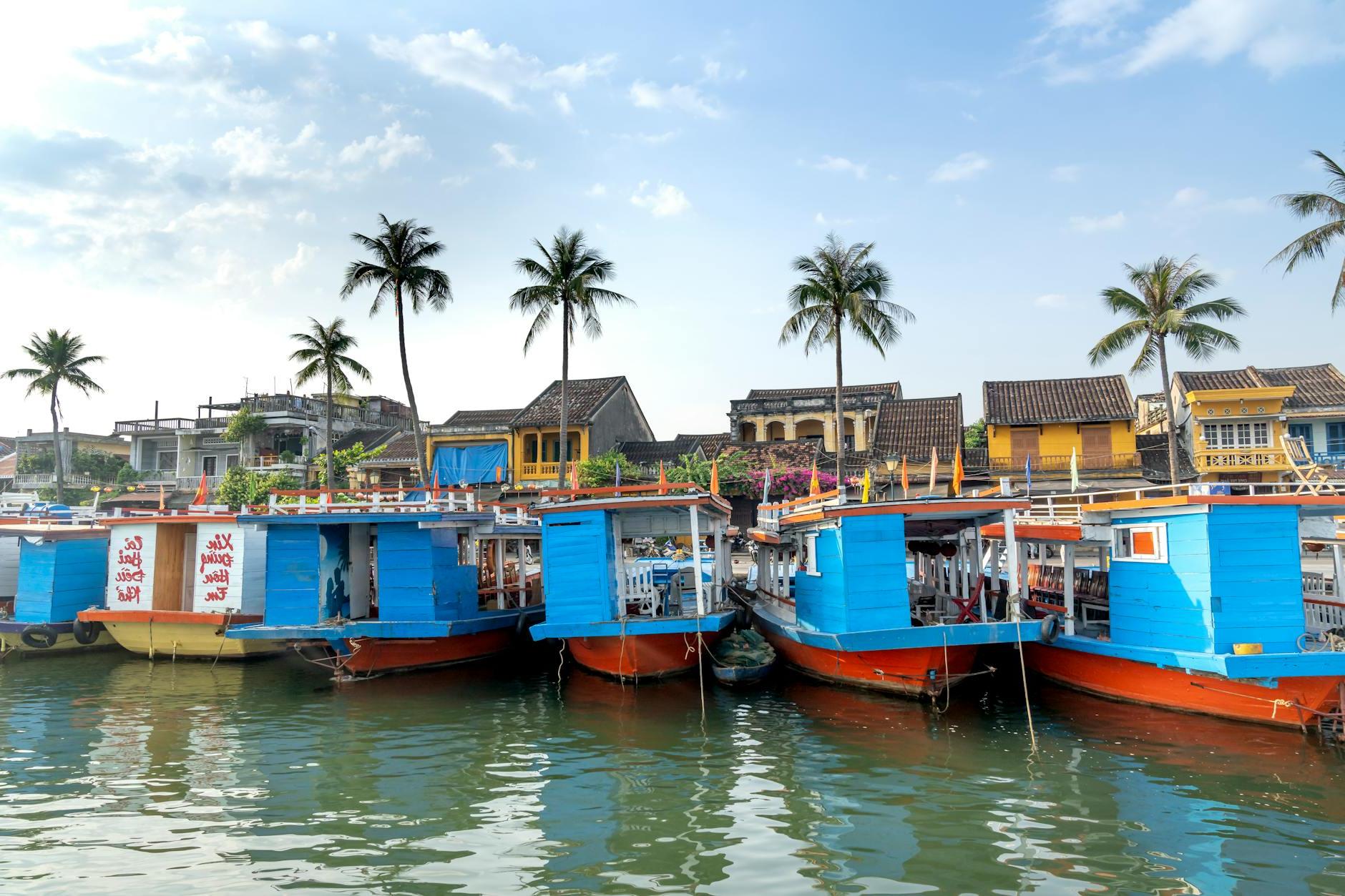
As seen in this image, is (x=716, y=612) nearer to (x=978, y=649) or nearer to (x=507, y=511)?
(x=978, y=649)

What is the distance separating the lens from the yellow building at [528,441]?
133ft

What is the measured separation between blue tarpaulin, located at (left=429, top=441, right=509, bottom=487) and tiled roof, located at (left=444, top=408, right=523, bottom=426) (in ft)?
7.63

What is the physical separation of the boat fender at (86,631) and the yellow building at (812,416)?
95.5 feet

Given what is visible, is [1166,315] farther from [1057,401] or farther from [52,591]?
[52,591]

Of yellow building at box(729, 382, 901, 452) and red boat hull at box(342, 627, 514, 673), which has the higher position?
yellow building at box(729, 382, 901, 452)

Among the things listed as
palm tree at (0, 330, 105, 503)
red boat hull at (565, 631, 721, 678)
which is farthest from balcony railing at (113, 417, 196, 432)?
red boat hull at (565, 631, 721, 678)

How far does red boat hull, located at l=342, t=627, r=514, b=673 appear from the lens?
16.7 meters

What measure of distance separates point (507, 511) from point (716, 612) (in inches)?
258

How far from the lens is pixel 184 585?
19.7m

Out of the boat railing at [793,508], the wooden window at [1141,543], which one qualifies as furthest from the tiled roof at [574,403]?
the wooden window at [1141,543]

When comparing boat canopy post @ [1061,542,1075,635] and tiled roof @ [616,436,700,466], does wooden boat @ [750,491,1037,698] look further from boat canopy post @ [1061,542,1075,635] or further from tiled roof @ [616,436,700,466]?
tiled roof @ [616,436,700,466]

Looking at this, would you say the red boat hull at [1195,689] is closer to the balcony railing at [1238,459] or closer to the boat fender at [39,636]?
the boat fender at [39,636]

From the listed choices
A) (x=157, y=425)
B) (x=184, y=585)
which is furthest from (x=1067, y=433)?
(x=157, y=425)

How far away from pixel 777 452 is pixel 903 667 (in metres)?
26.4
